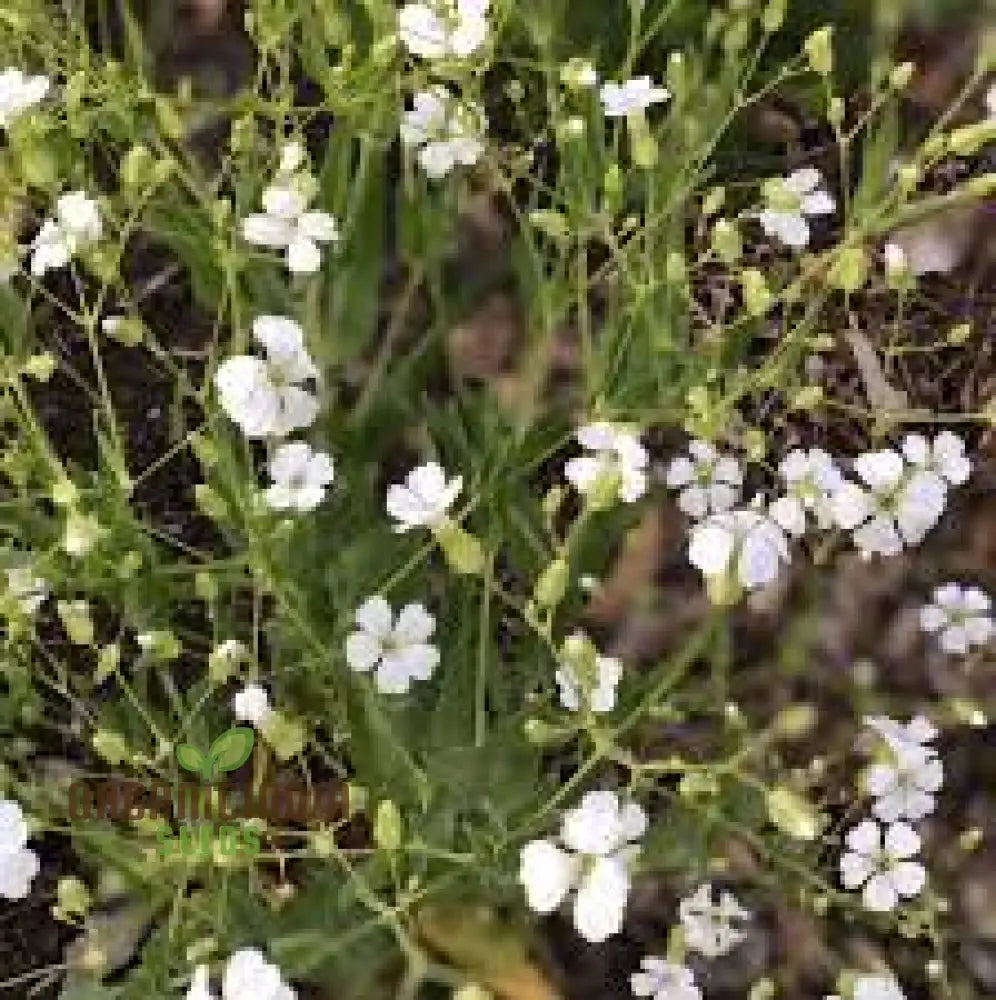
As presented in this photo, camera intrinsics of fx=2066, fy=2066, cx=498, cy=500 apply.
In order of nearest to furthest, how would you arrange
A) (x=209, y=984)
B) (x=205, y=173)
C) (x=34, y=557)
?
(x=209, y=984)
(x=34, y=557)
(x=205, y=173)

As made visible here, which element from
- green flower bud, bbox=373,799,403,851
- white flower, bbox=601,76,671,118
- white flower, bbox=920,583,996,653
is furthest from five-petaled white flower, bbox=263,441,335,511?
white flower, bbox=920,583,996,653

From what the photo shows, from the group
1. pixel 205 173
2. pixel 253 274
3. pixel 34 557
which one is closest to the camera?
pixel 34 557

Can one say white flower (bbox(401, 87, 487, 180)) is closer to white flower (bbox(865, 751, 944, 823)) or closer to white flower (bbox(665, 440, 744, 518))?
white flower (bbox(665, 440, 744, 518))

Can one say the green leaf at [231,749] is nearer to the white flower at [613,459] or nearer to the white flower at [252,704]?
the white flower at [252,704]

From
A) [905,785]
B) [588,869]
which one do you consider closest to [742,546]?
[588,869]

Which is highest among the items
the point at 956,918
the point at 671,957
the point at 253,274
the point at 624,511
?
the point at 253,274

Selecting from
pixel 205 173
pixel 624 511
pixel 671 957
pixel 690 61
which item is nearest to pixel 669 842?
pixel 671 957

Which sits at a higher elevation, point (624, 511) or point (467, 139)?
point (467, 139)

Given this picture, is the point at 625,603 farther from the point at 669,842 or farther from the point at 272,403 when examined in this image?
the point at 272,403
